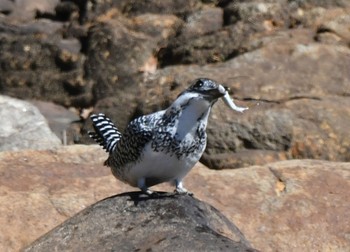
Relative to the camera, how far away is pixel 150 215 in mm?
6605

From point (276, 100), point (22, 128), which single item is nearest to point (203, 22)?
point (276, 100)

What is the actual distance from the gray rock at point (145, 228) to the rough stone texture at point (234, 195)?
1151 millimetres

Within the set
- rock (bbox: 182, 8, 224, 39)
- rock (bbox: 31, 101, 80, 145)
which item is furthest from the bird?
rock (bbox: 182, 8, 224, 39)

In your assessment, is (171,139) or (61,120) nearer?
(171,139)

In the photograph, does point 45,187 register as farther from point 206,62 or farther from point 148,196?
point 206,62

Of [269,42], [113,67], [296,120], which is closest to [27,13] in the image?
[113,67]

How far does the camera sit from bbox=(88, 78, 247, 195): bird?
6305 millimetres

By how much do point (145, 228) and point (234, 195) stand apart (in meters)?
2.36

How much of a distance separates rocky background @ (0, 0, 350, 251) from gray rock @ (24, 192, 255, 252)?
1.24 metres

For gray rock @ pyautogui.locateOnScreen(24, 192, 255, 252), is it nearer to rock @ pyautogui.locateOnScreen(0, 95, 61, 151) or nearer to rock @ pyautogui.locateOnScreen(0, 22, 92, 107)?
rock @ pyautogui.locateOnScreen(0, 95, 61, 151)

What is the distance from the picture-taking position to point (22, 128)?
1210cm

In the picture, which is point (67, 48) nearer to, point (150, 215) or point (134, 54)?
point (134, 54)

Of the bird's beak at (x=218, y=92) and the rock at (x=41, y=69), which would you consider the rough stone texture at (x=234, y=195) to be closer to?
the bird's beak at (x=218, y=92)

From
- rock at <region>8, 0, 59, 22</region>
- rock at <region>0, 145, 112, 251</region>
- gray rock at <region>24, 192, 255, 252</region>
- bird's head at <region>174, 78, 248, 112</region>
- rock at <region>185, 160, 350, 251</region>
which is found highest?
bird's head at <region>174, 78, 248, 112</region>
